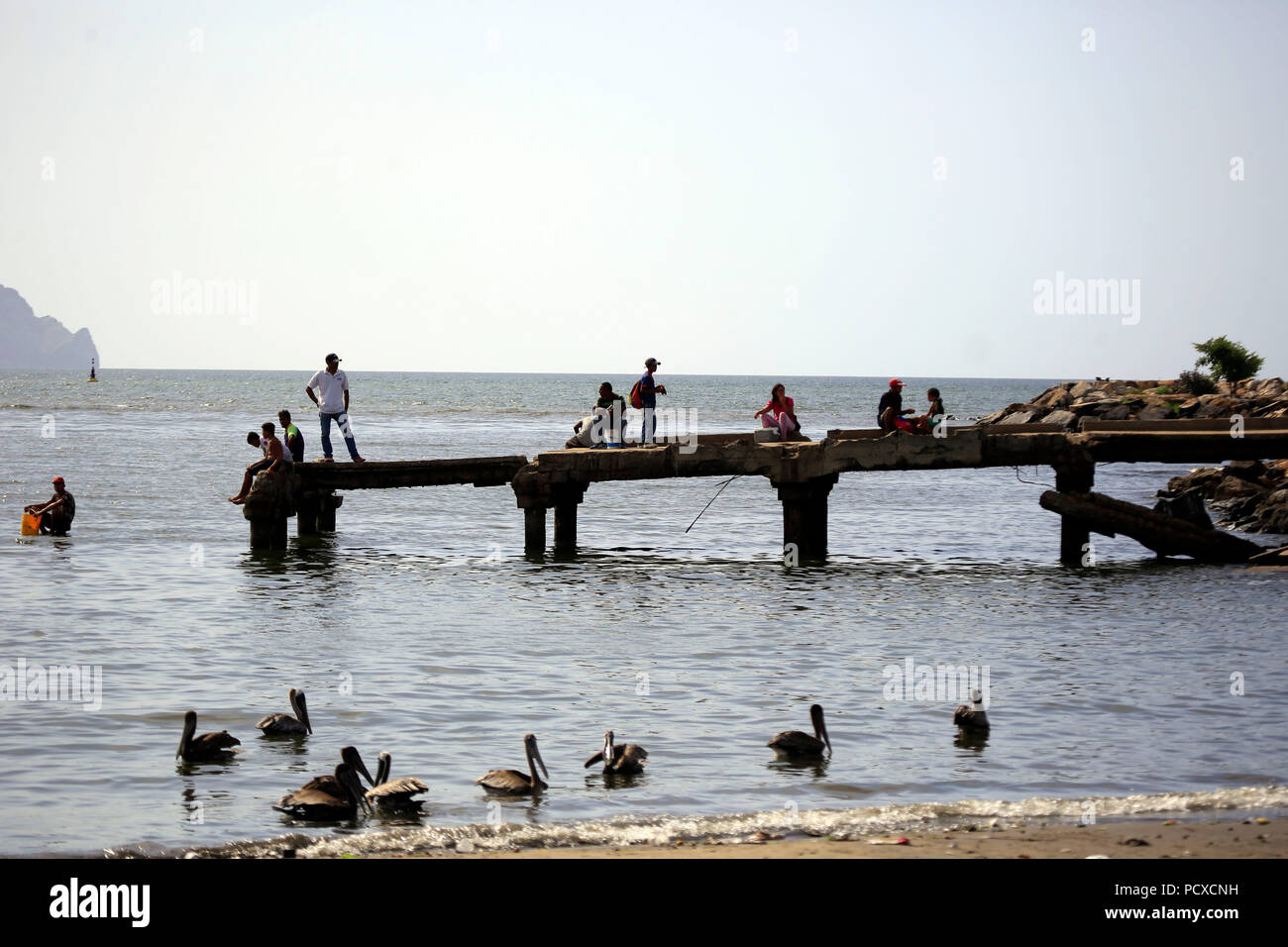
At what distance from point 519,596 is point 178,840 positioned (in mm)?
11742

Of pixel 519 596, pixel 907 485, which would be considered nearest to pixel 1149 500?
pixel 907 485

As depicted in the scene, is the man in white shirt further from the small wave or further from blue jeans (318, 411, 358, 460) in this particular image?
the small wave

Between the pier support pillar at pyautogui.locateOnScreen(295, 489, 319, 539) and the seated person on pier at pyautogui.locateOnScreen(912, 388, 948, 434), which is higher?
the seated person on pier at pyautogui.locateOnScreen(912, 388, 948, 434)

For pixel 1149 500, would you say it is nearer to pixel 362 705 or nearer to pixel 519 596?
pixel 519 596

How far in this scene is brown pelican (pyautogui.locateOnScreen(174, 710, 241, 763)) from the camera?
11.1 m

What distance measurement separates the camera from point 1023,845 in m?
8.69

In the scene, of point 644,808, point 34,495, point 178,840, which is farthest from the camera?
point 34,495

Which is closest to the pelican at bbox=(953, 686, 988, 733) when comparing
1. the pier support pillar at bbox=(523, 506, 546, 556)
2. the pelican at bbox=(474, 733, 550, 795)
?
the pelican at bbox=(474, 733, 550, 795)

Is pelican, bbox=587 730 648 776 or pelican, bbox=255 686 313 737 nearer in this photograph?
pelican, bbox=587 730 648 776

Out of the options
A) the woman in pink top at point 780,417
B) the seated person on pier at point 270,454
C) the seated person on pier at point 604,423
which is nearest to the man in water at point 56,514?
the seated person on pier at point 270,454

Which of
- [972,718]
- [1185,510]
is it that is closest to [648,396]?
[1185,510]

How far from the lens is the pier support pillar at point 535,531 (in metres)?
25.6

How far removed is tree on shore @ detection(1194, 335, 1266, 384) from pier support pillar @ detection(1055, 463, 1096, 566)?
164 feet

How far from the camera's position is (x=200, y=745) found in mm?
11117
